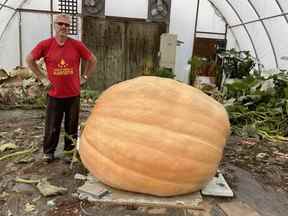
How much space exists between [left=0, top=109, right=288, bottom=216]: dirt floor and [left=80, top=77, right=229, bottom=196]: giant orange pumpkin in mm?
201

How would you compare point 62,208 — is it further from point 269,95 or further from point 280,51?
point 280,51

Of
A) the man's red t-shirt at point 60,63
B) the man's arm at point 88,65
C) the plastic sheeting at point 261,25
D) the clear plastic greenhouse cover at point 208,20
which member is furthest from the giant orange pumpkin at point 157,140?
the clear plastic greenhouse cover at point 208,20

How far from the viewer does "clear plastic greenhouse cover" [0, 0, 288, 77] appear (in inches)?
295

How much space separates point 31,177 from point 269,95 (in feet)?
11.7

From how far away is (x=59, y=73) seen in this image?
9.26 ft

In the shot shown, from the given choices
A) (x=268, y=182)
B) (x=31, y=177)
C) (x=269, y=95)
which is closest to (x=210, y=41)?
(x=269, y=95)

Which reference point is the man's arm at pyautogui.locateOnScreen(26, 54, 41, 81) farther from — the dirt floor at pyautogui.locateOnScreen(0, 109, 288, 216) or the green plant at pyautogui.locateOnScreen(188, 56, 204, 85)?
the green plant at pyautogui.locateOnScreen(188, 56, 204, 85)

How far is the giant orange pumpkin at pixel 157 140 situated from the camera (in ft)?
6.89

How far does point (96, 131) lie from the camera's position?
228cm

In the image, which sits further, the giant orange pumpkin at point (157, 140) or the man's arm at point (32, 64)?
the man's arm at point (32, 64)

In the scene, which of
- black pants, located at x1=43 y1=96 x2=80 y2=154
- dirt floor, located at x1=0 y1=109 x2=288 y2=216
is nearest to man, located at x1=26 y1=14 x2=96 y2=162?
black pants, located at x1=43 y1=96 x2=80 y2=154

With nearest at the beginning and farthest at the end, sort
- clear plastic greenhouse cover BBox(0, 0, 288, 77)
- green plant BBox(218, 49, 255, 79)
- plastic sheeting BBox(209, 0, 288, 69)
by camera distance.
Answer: green plant BBox(218, 49, 255, 79) → plastic sheeting BBox(209, 0, 288, 69) → clear plastic greenhouse cover BBox(0, 0, 288, 77)

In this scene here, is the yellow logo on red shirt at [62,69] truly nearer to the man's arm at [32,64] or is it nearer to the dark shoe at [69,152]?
the man's arm at [32,64]

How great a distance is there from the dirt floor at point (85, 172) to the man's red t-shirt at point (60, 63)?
655 millimetres
